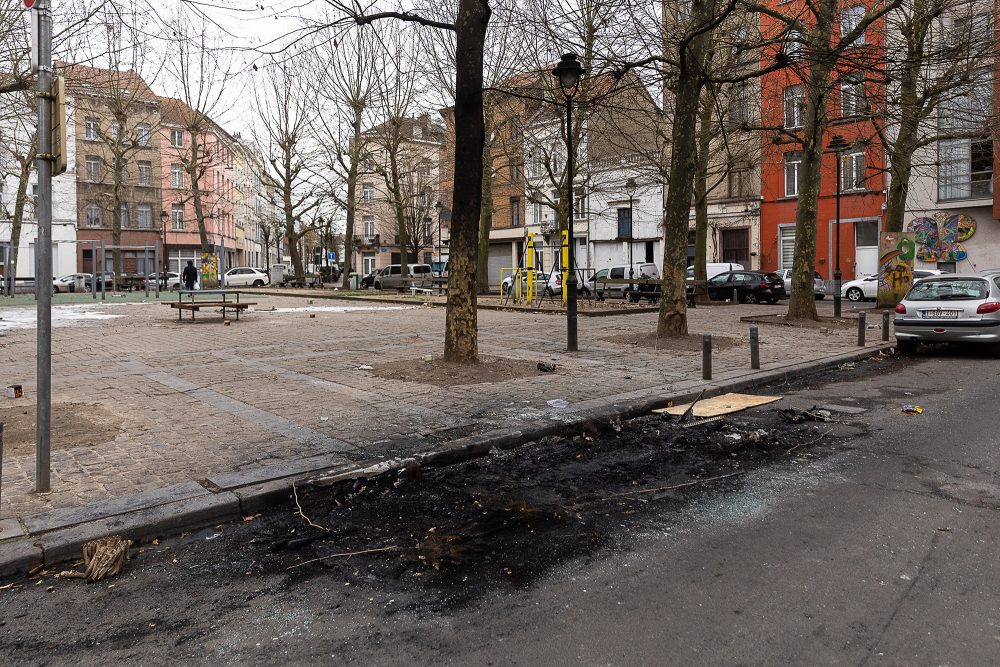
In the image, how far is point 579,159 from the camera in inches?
1286

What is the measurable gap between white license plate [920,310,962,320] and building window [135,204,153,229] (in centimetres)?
5641

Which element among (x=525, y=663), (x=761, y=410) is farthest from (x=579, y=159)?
(x=525, y=663)

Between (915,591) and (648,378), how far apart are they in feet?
19.9

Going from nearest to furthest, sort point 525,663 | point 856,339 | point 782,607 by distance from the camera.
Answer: point 525,663, point 782,607, point 856,339

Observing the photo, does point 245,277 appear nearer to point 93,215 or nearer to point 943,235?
point 93,215

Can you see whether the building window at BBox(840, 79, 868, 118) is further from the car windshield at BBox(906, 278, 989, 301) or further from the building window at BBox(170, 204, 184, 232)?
the building window at BBox(170, 204, 184, 232)

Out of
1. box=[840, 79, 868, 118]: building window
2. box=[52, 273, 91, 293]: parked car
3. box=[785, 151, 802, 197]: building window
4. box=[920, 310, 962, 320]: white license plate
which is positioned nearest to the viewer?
box=[840, 79, 868, 118]: building window

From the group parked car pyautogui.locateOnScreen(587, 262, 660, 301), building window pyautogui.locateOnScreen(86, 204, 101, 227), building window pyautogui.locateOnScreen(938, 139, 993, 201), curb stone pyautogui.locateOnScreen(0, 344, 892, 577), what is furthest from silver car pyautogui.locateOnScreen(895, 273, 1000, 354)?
building window pyautogui.locateOnScreen(86, 204, 101, 227)

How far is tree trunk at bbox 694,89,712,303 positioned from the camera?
2386 centimetres

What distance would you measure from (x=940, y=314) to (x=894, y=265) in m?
12.7

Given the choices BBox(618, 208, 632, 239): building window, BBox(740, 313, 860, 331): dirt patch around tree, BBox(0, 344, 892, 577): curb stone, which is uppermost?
BBox(618, 208, 632, 239): building window

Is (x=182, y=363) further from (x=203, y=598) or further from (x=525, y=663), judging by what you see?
(x=525, y=663)

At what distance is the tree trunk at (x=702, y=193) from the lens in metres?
23.9

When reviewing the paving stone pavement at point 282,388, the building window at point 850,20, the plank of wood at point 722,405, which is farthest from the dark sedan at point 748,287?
the plank of wood at point 722,405
